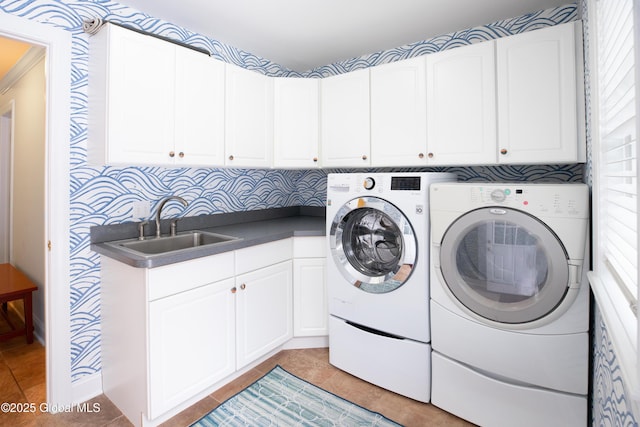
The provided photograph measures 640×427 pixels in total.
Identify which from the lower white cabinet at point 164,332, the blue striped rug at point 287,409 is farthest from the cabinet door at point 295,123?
the blue striped rug at point 287,409

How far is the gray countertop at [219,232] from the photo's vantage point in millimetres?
1646

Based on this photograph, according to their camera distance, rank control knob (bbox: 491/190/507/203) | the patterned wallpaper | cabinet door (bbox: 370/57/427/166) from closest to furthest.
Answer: control knob (bbox: 491/190/507/203)
the patterned wallpaper
cabinet door (bbox: 370/57/427/166)

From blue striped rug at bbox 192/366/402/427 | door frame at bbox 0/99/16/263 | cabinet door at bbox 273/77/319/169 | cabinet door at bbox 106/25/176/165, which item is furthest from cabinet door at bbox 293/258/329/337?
door frame at bbox 0/99/16/263

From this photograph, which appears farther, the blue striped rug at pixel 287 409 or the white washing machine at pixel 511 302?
the blue striped rug at pixel 287 409

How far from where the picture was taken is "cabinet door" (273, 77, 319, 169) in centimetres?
263

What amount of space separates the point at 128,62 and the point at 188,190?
906mm

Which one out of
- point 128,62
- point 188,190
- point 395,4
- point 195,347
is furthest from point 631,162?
point 188,190

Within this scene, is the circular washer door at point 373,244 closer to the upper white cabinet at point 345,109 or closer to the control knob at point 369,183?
the control knob at point 369,183

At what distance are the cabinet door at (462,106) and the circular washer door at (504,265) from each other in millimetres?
539

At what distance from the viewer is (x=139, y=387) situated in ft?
5.53

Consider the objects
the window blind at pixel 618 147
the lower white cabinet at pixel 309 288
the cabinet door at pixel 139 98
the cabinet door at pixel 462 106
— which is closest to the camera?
the window blind at pixel 618 147

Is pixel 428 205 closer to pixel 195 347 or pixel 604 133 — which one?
pixel 604 133

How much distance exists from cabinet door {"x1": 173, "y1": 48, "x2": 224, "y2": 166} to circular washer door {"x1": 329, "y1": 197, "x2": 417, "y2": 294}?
0.94 metres

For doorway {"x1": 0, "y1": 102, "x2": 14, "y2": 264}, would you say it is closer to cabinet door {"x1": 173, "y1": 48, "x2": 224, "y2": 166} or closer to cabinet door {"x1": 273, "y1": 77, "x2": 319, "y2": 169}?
cabinet door {"x1": 173, "y1": 48, "x2": 224, "y2": 166}
